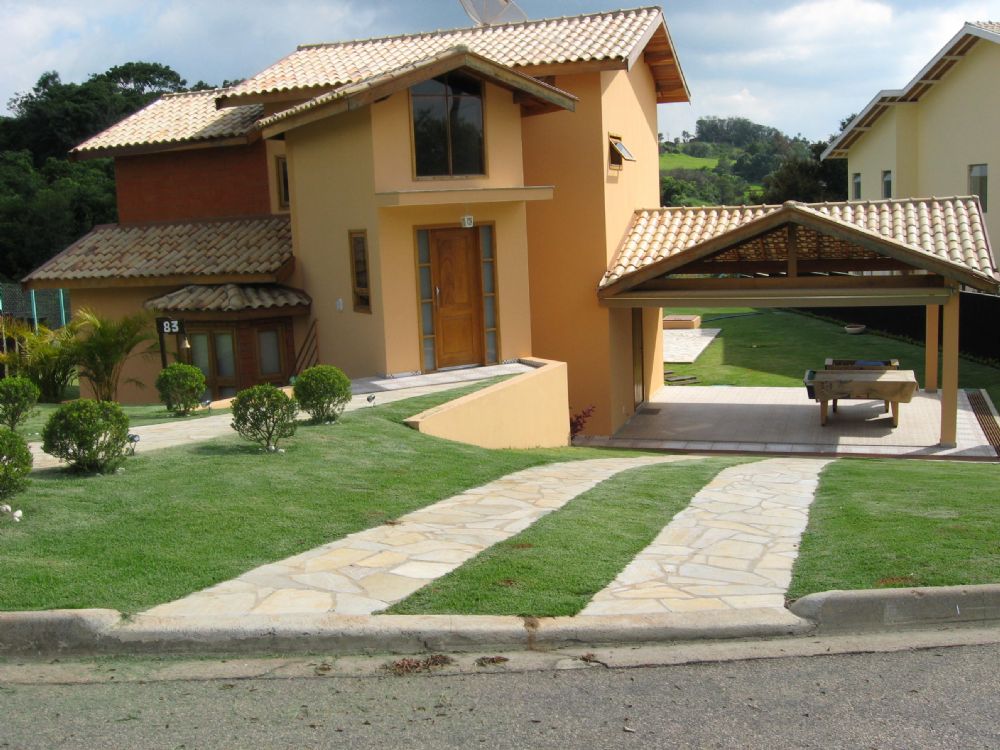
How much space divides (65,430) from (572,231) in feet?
40.5

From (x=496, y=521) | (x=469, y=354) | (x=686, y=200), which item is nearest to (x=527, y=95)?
(x=469, y=354)

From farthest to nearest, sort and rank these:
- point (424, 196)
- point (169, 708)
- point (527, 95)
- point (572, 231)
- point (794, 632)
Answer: point (572, 231) → point (527, 95) → point (424, 196) → point (794, 632) → point (169, 708)

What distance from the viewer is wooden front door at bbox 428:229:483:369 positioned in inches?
680

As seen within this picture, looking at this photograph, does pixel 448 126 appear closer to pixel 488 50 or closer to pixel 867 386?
pixel 488 50

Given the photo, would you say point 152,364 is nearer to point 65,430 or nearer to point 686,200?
point 65,430

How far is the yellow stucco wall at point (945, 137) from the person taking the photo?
28766 millimetres

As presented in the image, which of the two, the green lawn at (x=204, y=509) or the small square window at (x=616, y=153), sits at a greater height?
the small square window at (x=616, y=153)

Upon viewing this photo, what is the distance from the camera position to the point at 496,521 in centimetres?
857

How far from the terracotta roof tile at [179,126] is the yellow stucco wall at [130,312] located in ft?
10.3

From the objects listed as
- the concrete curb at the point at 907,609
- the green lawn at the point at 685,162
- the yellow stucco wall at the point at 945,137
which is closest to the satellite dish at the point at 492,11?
the yellow stucco wall at the point at 945,137

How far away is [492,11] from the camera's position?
23.2 metres

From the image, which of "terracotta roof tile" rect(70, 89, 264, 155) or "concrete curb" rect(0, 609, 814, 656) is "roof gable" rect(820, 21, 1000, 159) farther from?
"concrete curb" rect(0, 609, 814, 656)

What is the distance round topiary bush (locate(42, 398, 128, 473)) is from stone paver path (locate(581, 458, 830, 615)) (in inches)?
174

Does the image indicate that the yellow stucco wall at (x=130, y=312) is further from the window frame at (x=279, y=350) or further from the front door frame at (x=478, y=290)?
the front door frame at (x=478, y=290)
